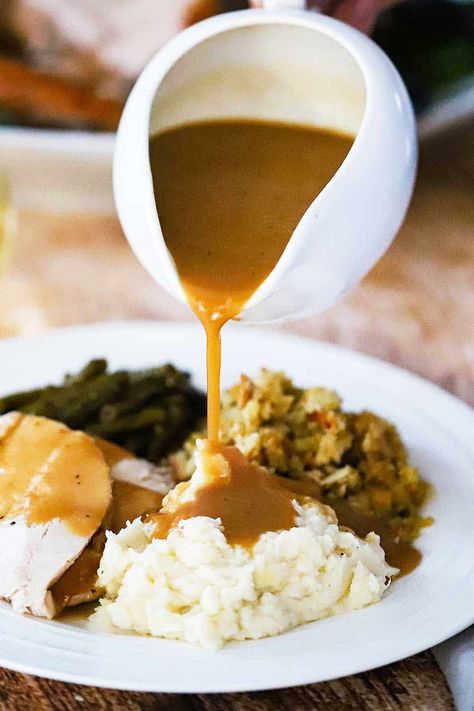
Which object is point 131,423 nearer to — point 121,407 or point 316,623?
point 121,407

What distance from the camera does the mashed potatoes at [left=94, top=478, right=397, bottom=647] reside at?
7.20 ft

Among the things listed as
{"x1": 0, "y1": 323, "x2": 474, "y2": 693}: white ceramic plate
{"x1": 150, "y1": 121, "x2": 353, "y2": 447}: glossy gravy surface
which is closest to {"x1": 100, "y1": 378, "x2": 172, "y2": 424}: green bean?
{"x1": 0, "y1": 323, "x2": 474, "y2": 693}: white ceramic plate

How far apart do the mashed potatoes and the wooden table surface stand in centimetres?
173

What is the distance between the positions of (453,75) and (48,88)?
8.36 feet

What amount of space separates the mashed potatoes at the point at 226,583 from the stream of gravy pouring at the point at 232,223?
0.25 ft

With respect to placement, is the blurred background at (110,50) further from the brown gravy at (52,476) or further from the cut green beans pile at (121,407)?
the brown gravy at (52,476)

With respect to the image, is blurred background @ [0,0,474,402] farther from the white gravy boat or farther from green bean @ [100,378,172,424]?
the white gravy boat

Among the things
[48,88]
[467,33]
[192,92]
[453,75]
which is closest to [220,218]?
[192,92]

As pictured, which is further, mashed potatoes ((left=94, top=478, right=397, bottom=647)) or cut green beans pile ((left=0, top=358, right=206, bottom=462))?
cut green beans pile ((left=0, top=358, right=206, bottom=462))

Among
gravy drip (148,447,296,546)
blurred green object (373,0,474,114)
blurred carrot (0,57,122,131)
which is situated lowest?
blurred carrot (0,57,122,131)

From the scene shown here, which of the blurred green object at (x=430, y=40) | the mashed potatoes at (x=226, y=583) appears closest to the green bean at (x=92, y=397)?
the mashed potatoes at (x=226, y=583)

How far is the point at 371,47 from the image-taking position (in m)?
2.55

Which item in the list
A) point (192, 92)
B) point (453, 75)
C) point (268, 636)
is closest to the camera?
point (268, 636)

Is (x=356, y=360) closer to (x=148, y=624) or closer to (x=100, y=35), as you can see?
(x=148, y=624)
